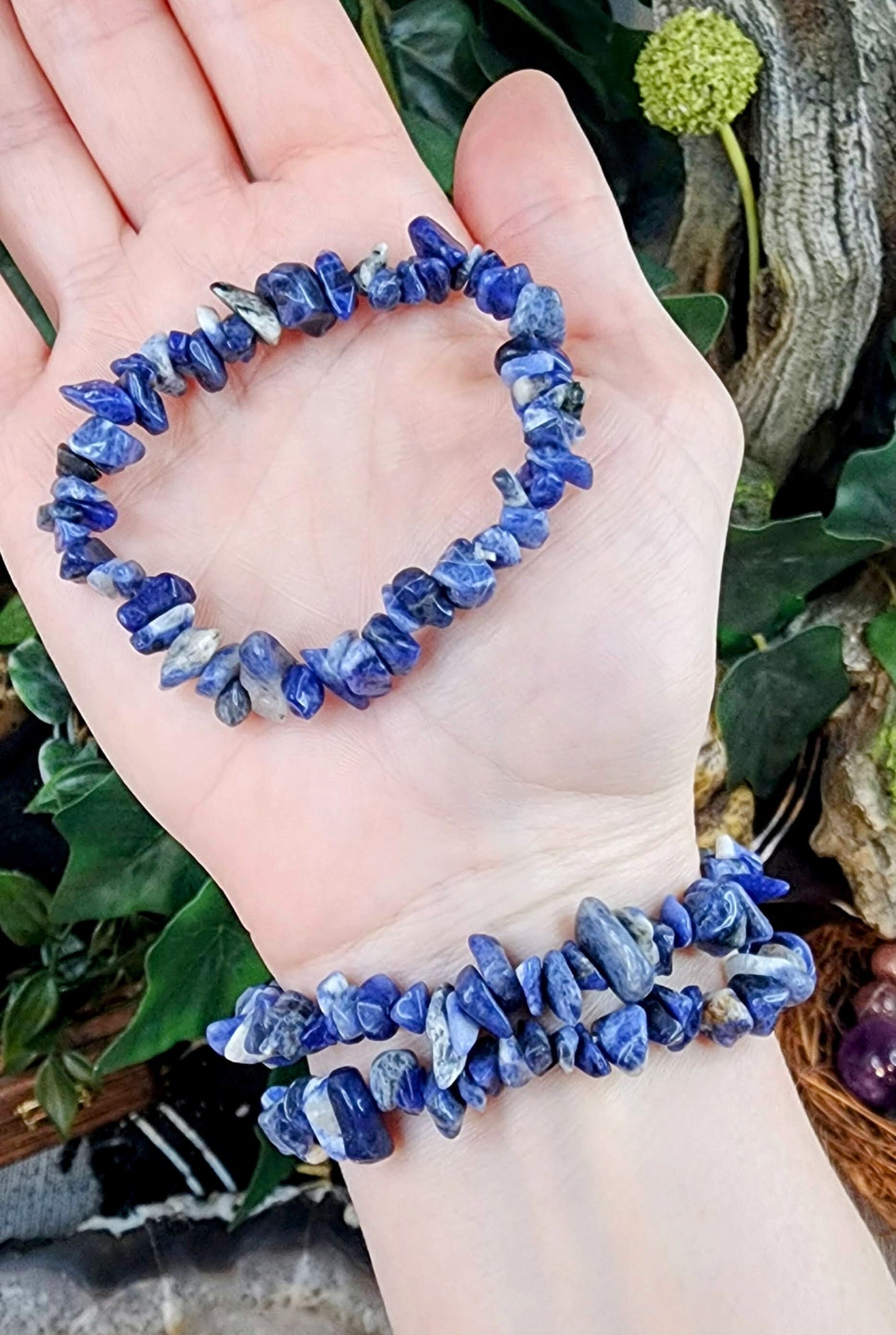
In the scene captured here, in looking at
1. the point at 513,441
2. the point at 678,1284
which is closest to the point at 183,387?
the point at 513,441

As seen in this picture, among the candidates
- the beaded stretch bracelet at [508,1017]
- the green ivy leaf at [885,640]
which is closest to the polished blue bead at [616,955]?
the beaded stretch bracelet at [508,1017]

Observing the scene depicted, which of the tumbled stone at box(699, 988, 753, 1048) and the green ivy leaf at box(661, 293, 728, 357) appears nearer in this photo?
the tumbled stone at box(699, 988, 753, 1048)

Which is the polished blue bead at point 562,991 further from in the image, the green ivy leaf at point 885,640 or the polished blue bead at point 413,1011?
the green ivy leaf at point 885,640

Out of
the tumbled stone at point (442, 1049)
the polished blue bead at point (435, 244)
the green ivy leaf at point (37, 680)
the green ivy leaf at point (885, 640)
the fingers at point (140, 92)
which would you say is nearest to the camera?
the tumbled stone at point (442, 1049)

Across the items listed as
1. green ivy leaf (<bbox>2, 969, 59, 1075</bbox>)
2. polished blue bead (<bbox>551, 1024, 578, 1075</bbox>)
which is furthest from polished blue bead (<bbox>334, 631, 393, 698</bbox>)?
green ivy leaf (<bbox>2, 969, 59, 1075</bbox>)

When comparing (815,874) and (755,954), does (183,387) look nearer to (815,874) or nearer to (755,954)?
(755,954)

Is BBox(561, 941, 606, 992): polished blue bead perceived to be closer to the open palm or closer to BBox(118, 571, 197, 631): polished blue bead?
the open palm
